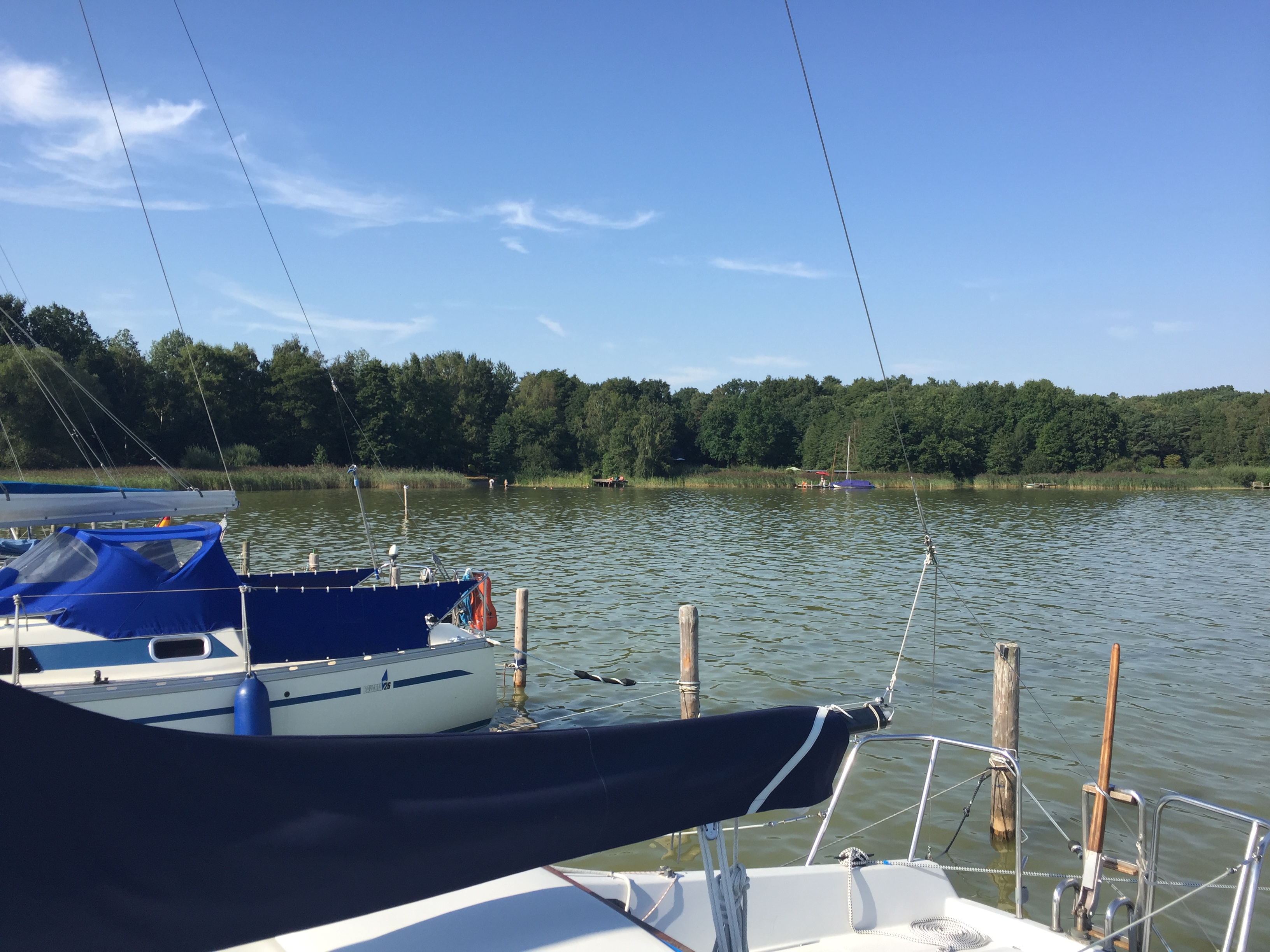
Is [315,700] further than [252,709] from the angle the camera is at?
Yes

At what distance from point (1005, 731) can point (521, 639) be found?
7022 mm

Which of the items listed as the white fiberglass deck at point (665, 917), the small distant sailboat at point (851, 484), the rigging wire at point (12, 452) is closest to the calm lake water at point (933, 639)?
the white fiberglass deck at point (665, 917)

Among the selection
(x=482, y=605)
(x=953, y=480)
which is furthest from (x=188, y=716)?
(x=953, y=480)

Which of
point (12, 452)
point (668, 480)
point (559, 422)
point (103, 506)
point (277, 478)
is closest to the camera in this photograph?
point (103, 506)

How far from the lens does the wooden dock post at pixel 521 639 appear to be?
12.2 metres

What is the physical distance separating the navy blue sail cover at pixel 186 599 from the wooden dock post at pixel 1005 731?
619cm

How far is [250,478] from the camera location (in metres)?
48.9

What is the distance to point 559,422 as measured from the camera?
308ft

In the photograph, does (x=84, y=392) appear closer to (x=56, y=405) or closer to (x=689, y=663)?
(x=56, y=405)

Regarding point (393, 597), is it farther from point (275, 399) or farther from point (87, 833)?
point (275, 399)

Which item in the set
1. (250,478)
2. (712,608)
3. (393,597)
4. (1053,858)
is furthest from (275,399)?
(1053,858)

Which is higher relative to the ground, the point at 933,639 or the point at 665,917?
the point at 665,917

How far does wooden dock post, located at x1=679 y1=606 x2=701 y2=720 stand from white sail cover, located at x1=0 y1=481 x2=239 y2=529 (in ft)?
19.7

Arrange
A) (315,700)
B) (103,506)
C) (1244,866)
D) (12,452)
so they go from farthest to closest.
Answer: (12,452), (103,506), (315,700), (1244,866)
